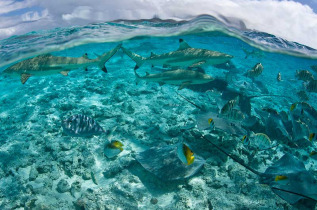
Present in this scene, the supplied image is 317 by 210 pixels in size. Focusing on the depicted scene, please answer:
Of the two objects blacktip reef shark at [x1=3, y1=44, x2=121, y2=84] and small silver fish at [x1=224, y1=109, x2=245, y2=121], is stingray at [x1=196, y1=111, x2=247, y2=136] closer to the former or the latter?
small silver fish at [x1=224, y1=109, x2=245, y2=121]

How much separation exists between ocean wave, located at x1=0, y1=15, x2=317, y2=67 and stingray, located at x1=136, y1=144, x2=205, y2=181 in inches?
435

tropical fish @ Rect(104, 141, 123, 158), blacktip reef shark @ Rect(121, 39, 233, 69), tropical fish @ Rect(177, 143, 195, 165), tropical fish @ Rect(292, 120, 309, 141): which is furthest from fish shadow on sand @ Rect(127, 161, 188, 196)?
tropical fish @ Rect(292, 120, 309, 141)

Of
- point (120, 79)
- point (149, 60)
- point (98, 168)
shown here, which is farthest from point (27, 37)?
point (98, 168)

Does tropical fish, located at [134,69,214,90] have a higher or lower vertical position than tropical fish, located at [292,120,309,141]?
higher

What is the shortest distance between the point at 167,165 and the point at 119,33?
13594 mm

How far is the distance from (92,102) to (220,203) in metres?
8.50

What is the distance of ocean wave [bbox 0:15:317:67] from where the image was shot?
12914 millimetres

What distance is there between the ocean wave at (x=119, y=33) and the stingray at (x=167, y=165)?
11050mm

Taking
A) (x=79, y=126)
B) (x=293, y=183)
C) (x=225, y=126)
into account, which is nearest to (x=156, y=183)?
(x=79, y=126)

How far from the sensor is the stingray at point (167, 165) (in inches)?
188

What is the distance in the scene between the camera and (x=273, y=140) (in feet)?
26.0

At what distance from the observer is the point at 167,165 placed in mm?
4945

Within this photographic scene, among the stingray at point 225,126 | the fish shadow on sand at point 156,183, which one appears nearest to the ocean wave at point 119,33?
the stingray at point 225,126

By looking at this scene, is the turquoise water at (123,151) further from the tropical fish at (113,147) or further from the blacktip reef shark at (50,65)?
the blacktip reef shark at (50,65)
